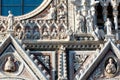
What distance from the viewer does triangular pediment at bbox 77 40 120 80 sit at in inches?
874

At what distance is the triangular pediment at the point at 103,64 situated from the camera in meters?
22.2

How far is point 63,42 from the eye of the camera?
22.7m

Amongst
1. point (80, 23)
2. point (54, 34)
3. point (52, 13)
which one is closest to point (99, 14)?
point (80, 23)

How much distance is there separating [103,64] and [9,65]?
8.55 feet

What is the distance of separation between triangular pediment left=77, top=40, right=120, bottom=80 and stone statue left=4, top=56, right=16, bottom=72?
1877mm

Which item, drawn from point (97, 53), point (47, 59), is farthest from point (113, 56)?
point (47, 59)

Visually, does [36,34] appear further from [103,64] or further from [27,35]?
[103,64]

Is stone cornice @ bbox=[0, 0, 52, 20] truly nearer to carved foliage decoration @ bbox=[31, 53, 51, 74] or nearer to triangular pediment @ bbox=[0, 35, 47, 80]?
triangular pediment @ bbox=[0, 35, 47, 80]

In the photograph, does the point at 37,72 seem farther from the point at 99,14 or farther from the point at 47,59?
the point at 99,14

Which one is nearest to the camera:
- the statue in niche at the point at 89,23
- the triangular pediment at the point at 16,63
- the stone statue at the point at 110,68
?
the triangular pediment at the point at 16,63

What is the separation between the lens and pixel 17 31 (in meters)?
23.3

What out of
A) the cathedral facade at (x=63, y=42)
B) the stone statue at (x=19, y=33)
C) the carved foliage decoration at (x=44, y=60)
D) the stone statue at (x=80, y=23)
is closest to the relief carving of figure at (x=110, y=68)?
the cathedral facade at (x=63, y=42)

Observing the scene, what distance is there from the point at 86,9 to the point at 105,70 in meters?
2.22

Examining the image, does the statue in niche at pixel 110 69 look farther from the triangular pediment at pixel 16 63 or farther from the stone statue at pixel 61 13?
the stone statue at pixel 61 13
